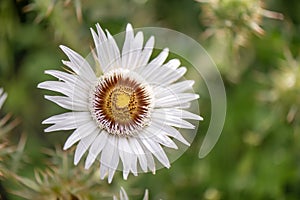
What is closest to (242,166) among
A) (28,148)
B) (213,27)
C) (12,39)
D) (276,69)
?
(276,69)

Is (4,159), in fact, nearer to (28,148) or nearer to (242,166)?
(28,148)

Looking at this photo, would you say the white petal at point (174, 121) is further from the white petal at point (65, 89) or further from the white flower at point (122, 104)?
the white petal at point (65, 89)

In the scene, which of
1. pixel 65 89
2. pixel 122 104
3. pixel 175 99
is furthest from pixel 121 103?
pixel 65 89

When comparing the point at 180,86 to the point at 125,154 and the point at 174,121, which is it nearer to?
the point at 174,121

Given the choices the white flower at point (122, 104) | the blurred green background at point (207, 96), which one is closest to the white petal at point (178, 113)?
the white flower at point (122, 104)

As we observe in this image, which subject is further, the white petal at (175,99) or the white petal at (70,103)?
the white petal at (175,99)

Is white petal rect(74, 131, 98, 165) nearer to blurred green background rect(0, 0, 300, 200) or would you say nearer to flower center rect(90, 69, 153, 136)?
flower center rect(90, 69, 153, 136)

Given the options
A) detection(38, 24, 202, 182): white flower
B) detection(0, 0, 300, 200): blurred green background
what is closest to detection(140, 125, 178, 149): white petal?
detection(38, 24, 202, 182): white flower
